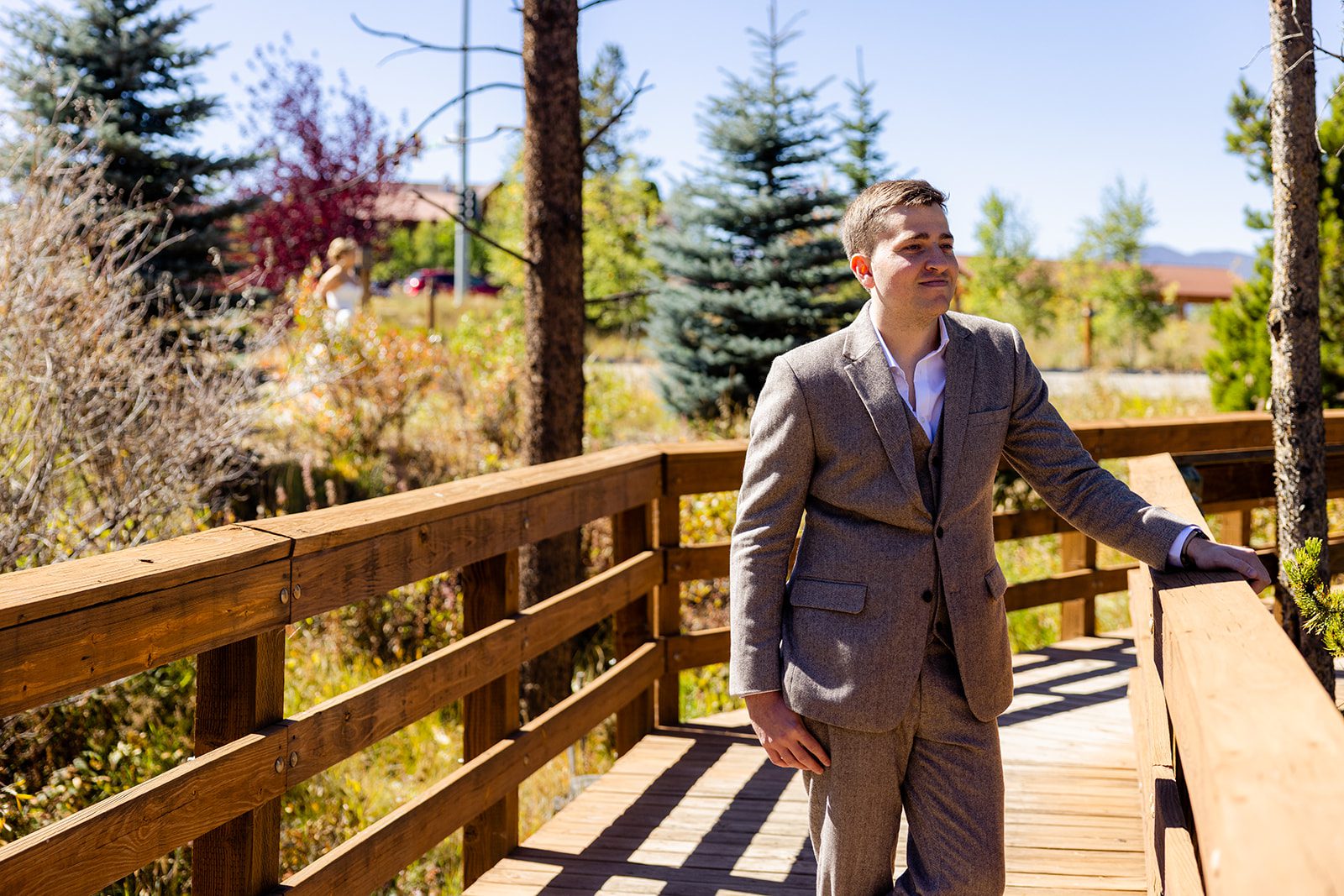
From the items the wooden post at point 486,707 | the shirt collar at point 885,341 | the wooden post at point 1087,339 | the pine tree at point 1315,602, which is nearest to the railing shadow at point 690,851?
the wooden post at point 486,707

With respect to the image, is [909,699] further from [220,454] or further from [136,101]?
[136,101]

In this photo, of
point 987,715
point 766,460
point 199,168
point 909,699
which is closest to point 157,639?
point 766,460

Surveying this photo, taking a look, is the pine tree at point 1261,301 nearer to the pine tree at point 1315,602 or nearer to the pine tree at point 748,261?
the pine tree at point 748,261

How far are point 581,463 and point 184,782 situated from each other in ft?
6.82

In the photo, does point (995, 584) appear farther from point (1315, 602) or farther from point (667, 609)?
point (667, 609)

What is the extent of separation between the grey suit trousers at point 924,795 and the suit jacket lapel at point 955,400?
1.07ft

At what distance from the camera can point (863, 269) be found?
236 centimetres

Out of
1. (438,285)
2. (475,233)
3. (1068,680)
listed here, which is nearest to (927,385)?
(1068,680)

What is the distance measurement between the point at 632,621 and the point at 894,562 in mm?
2407

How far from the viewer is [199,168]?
11.1 meters

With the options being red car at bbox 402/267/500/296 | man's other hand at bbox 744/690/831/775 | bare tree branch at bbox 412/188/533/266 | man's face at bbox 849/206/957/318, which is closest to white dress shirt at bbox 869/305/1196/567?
man's face at bbox 849/206/957/318

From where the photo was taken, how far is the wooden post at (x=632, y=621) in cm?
450

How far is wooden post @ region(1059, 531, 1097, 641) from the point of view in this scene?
585 centimetres

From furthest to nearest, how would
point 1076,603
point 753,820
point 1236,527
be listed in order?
point 1076,603
point 1236,527
point 753,820
